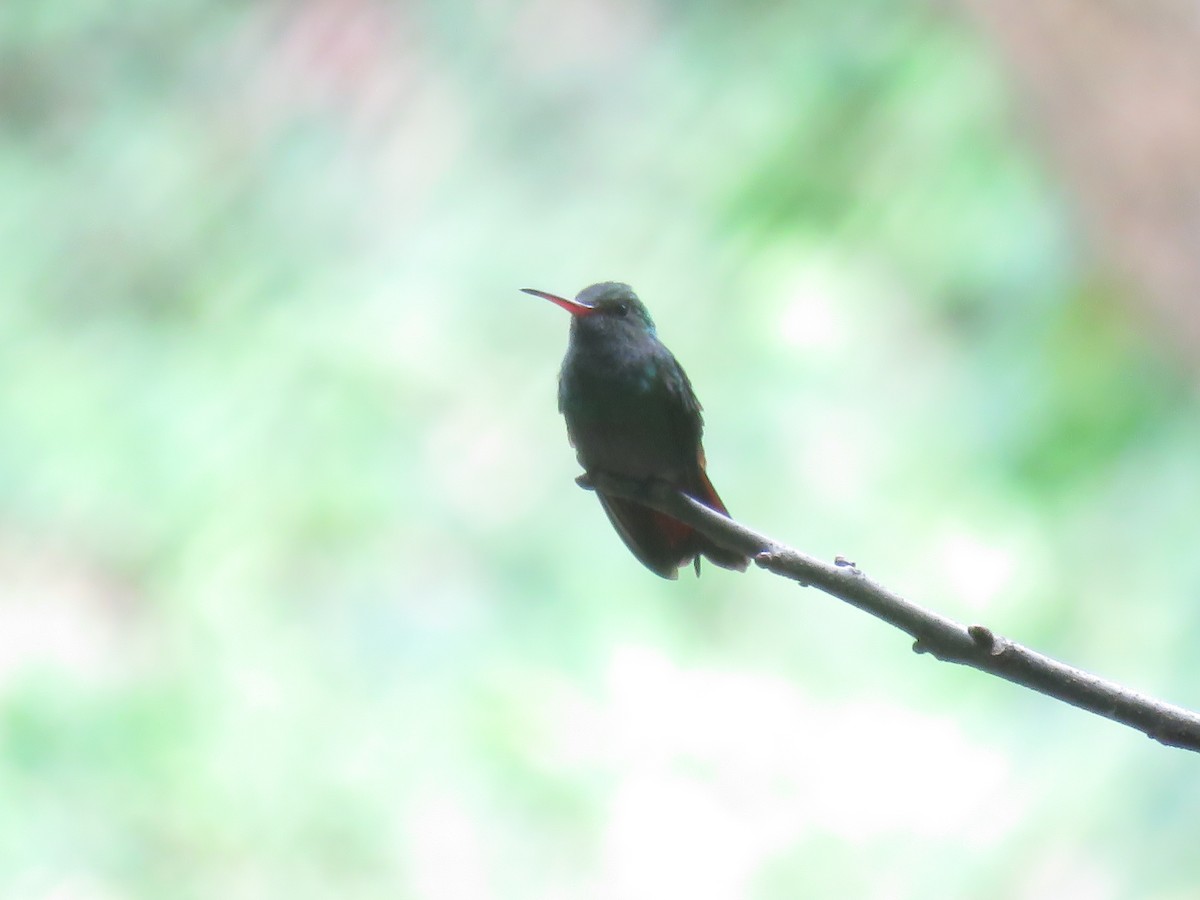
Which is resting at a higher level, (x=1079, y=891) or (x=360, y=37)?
(x=360, y=37)

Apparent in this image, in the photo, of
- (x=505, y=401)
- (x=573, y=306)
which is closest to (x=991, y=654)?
(x=573, y=306)

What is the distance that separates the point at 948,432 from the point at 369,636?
77.5 inches

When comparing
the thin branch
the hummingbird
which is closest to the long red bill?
the hummingbird

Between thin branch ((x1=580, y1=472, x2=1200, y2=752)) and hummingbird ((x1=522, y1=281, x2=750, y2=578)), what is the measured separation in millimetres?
432

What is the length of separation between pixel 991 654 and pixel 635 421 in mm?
724

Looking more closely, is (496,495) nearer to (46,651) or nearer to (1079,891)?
(46,651)

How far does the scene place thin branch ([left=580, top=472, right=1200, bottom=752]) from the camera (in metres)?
1.41

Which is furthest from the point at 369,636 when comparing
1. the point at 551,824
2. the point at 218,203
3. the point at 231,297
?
the point at 218,203

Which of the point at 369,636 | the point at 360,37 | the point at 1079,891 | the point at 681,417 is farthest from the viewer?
the point at 360,37

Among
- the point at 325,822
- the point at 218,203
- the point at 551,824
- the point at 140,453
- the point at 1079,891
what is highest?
the point at 218,203

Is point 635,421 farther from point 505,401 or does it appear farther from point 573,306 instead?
point 505,401

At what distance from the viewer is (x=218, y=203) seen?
4.58 metres

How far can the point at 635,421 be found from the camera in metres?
1.98

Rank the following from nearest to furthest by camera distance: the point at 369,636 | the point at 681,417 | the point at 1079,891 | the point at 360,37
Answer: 1. the point at 681,417
2. the point at 1079,891
3. the point at 369,636
4. the point at 360,37
